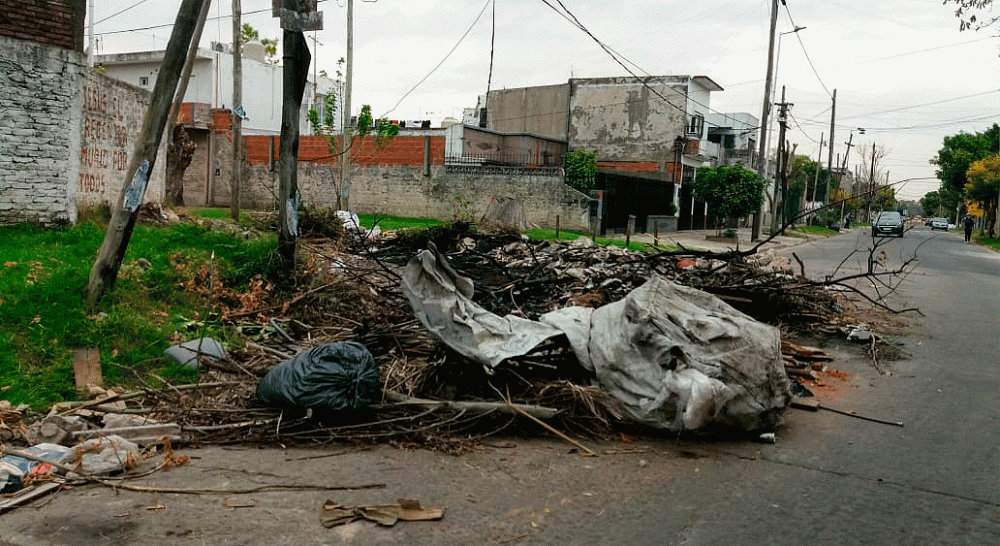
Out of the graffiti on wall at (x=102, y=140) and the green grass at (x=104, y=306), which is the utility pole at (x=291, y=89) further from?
the graffiti on wall at (x=102, y=140)

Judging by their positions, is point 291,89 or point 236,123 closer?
point 291,89

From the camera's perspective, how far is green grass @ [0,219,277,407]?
5.99m

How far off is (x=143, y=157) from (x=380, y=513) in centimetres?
521

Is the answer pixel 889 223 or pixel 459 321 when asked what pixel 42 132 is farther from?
pixel 889 223

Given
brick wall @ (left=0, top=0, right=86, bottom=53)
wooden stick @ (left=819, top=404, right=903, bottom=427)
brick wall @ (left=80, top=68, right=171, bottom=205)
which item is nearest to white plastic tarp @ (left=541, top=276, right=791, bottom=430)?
wooden stick @ (left=819, top=404, right=903, bottom=427)

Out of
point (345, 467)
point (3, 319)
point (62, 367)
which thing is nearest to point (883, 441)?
point (345, 467)

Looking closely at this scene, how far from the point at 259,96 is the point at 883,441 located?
4105 centimetres

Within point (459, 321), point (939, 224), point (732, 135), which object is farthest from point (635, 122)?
point (459, 321)

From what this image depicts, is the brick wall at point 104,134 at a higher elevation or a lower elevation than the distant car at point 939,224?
higher

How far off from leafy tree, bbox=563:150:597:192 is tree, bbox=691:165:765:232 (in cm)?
560

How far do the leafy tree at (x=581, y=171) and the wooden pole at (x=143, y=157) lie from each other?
906 inches

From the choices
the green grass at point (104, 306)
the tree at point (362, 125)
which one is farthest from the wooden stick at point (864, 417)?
the tree at point (362, 125)

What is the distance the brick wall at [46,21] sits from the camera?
36.5ft

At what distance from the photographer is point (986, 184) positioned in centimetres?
4388
